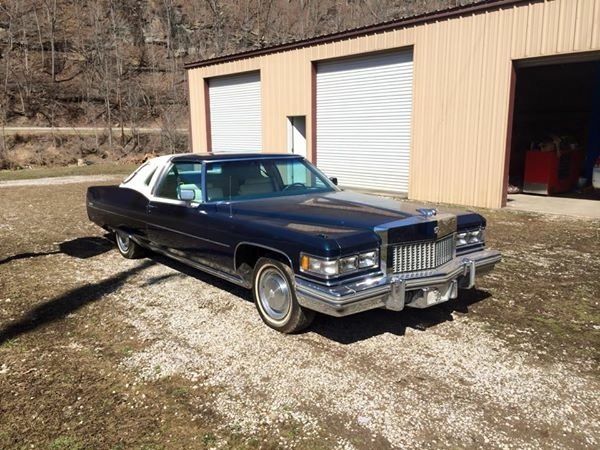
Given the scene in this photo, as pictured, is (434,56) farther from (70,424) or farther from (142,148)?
(142,148)

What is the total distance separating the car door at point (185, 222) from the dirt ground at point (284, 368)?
0.50 metres

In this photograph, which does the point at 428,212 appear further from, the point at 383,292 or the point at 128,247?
the point at 128,247

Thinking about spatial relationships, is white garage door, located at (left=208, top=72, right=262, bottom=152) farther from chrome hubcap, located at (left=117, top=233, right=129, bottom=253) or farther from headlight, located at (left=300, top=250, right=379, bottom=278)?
headlight, located at (left=300, top=250, right=379, bottom=278)

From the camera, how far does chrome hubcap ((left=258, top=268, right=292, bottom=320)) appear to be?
13.9ft

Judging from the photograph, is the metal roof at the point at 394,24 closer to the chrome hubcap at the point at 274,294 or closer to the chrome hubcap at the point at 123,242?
the chrome hubcap at the point at 123,242

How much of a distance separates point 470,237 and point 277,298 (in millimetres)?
1925

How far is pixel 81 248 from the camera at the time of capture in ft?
25.0

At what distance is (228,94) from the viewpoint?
1914 centimetres

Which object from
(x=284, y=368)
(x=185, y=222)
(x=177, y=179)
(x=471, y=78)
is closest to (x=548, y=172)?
(x=471, y=78)

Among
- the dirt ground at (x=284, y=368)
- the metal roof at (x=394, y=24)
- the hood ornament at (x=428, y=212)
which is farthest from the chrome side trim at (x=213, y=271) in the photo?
the metal roof at (x=394, y=24)

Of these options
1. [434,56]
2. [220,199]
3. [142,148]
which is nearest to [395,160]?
[434,56]

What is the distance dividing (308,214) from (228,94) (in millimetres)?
15833

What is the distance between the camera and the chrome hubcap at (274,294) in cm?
423

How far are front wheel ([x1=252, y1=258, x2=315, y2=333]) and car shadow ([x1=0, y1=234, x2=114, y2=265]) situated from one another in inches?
147
